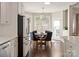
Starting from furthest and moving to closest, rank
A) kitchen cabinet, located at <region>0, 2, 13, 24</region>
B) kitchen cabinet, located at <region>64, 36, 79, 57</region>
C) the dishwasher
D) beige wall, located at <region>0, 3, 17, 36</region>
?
beige wall, located at <region>0, 3, 17, 36</region>, kitchen cabinet, located at <region>0, 2, 13, 24</region>, kitchen cabinet, located at <region>64, 36, 79, 57</region>, the dishwasher

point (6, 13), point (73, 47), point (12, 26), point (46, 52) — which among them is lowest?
point (46, 52)

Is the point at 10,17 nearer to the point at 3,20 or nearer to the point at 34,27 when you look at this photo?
the point at 3,20

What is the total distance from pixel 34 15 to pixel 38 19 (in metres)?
0.44

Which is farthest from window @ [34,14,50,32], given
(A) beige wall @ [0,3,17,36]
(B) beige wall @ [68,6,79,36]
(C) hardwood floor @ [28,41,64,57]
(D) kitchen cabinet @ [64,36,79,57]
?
(D) kitchen cabinet @ [64,36,79,57]

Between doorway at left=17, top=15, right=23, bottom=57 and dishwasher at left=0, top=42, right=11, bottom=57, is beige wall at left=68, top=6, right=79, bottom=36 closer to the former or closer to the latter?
doorway at left=17, top=15, right=23, bottom=57

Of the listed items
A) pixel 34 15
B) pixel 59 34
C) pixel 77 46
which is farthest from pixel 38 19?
pixel 77 46

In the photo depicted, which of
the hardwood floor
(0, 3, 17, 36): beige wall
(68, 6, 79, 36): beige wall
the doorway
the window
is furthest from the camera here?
the window

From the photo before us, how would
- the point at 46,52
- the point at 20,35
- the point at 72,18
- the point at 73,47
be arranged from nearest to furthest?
the point at 73,47 → the point at 20,35 → the point at 46,52 → the point at 72,18

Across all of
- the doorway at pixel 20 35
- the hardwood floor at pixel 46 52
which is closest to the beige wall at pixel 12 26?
the doorway at pixel 20 35

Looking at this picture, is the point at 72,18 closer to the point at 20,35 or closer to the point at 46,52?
the point at 46,52

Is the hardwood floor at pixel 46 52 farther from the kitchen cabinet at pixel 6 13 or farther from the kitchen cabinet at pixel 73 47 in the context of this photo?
the kitchen cabinet at pixel 73 47

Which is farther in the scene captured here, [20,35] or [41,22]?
[41,22]

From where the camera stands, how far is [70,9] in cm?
763

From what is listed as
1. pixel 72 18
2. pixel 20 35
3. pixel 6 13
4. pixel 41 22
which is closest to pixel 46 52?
pixel 20 35
